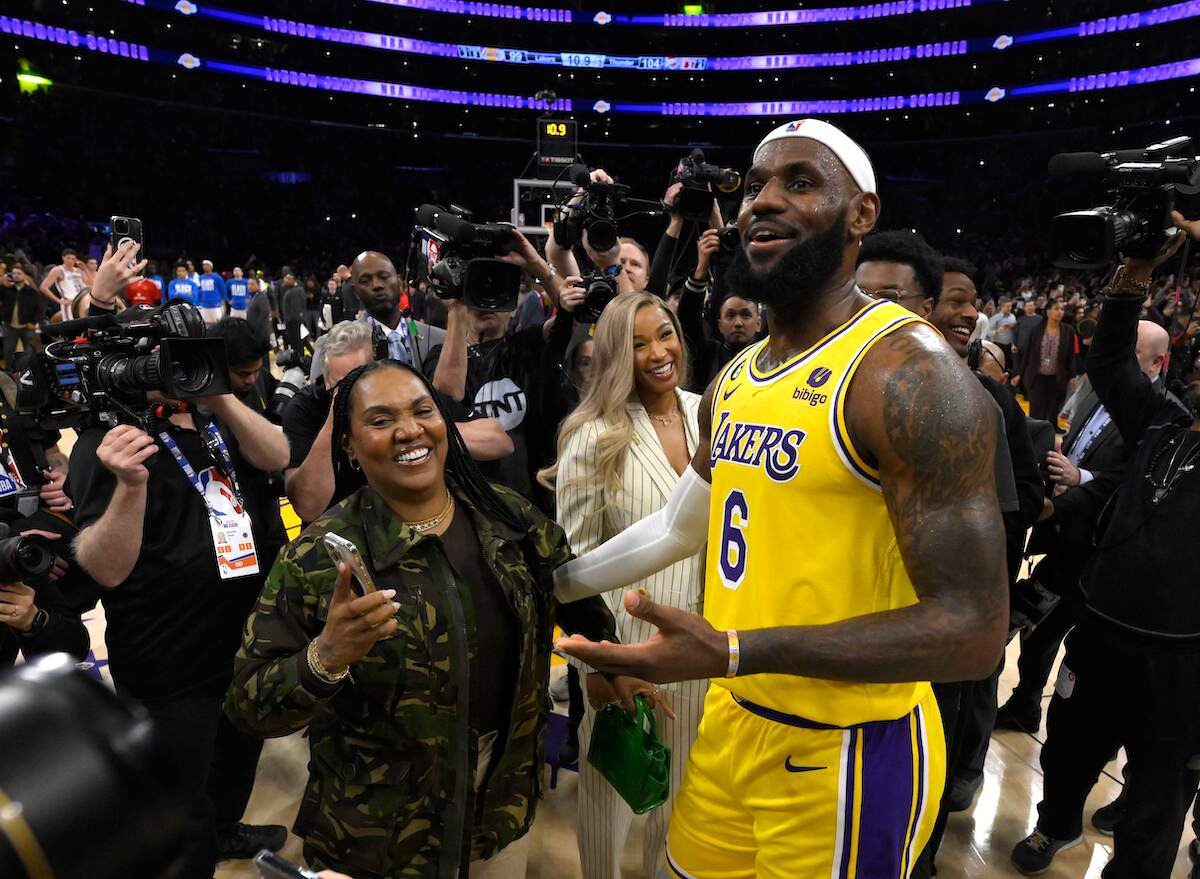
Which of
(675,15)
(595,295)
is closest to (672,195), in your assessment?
(595,295)

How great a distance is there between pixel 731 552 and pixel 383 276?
9.28 feet

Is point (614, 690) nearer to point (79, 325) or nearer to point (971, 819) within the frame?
point (79, 325)

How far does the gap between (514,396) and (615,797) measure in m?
1.59

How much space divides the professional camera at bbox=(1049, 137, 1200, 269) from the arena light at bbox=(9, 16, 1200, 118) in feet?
76.0

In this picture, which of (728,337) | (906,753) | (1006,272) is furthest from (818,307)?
(1006,272)

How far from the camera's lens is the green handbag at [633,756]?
1870 mm

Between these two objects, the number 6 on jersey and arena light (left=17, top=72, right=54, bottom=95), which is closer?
the number 6 on jersey

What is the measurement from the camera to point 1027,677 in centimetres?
378

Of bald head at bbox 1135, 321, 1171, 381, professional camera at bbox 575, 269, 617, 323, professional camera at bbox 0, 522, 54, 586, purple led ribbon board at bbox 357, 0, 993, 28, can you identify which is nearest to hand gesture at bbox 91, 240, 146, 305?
professional camera at bbox 0, 522, 54, 586

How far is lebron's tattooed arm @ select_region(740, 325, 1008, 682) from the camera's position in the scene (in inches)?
49.5

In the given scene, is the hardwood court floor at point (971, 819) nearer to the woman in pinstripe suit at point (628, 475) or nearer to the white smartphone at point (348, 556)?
the woman in pinstripe suit at point (628, 475)

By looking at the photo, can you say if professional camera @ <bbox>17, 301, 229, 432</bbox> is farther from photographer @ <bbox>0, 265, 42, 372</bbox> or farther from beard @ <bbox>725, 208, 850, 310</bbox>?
photographer @ <bbox>0, 265, 42, 372</bbox>

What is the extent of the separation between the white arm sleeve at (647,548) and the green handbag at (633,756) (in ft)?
1.00

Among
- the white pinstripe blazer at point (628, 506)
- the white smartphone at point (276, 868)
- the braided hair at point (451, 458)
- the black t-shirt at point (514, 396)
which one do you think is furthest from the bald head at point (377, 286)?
the white smartphone at point (276, 868)
